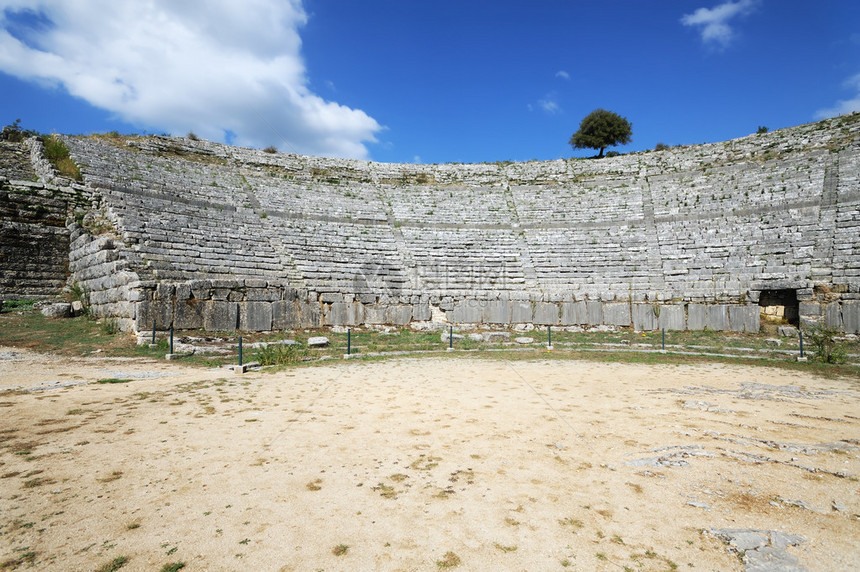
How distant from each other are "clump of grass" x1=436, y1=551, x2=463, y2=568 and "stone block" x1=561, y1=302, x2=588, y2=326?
17294mm

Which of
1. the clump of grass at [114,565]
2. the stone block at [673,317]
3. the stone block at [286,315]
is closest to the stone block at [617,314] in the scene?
the stone block at [673,317]

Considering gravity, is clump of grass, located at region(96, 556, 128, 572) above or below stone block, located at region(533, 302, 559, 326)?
below

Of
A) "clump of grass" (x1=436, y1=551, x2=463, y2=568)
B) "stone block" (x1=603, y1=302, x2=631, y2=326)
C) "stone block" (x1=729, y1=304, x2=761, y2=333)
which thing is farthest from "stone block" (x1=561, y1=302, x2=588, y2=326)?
"clump of grass" (x1=436, y1=551, x2=463, y2=568)

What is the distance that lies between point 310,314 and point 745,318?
1819cm

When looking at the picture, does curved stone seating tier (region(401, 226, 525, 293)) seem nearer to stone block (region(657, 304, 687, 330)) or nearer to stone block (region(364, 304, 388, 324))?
stone block (region(364, 304, 388, 324))

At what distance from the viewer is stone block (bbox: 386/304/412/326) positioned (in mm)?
19000

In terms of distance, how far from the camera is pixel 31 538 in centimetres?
301

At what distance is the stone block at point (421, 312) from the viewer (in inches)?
760

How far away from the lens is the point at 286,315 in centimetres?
1675

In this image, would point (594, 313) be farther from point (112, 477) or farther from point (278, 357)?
point (112, 477)

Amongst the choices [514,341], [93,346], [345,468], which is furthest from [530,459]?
[93,346]

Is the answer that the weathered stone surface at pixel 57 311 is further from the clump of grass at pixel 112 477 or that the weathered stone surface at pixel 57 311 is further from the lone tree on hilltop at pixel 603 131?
the lone tree on hilltop at pixel 603 131

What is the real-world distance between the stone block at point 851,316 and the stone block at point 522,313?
1172 centimetres

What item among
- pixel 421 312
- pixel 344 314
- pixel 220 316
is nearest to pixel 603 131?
pixel 421 312
